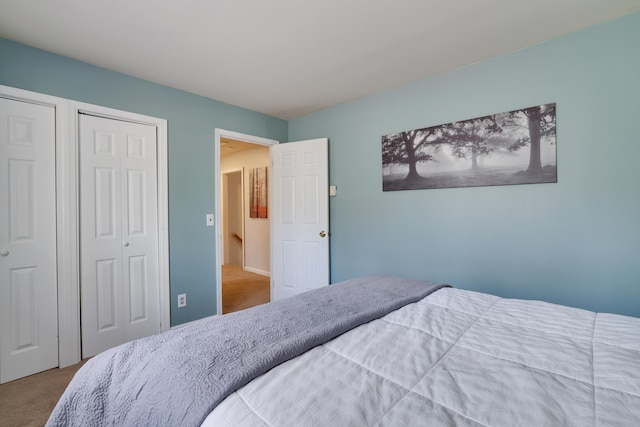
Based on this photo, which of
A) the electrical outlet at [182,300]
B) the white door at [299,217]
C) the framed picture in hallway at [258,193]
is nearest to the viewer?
the electrical outlet at [182,300]

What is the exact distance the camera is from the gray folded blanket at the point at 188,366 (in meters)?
0.79

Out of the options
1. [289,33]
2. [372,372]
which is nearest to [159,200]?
[289,33]

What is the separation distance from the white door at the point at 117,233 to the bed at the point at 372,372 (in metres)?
1.67

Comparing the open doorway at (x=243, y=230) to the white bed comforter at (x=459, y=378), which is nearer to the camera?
the white bed comforter at (x=459, y=378)

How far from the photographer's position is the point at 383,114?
2.94m

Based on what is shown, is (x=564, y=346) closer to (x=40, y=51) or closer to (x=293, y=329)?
(x=293, y=329)

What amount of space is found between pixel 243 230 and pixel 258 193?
3.14 ft

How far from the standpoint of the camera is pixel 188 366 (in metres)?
0.88

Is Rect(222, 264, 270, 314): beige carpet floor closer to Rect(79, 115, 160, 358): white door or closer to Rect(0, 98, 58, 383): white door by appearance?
Rect(79, 115, 160, 358): white door

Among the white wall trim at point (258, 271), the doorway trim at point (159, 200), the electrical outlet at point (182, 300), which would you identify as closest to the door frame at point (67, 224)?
the doorway trim at point (159, 200)

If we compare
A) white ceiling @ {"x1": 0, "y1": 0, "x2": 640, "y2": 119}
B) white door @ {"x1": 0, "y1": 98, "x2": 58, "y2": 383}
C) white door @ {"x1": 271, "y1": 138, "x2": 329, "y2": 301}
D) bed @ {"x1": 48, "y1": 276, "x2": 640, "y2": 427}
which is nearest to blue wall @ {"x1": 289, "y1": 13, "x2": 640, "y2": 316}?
white ceiling @ {"x1": 0, "y1": 0, "x2": 640, "y2": 119}

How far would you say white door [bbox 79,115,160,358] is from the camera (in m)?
2.30

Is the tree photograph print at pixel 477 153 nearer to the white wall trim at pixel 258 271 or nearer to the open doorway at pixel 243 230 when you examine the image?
the open doorway at pixel 243 230

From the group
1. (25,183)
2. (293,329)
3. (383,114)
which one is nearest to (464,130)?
(383,114)
